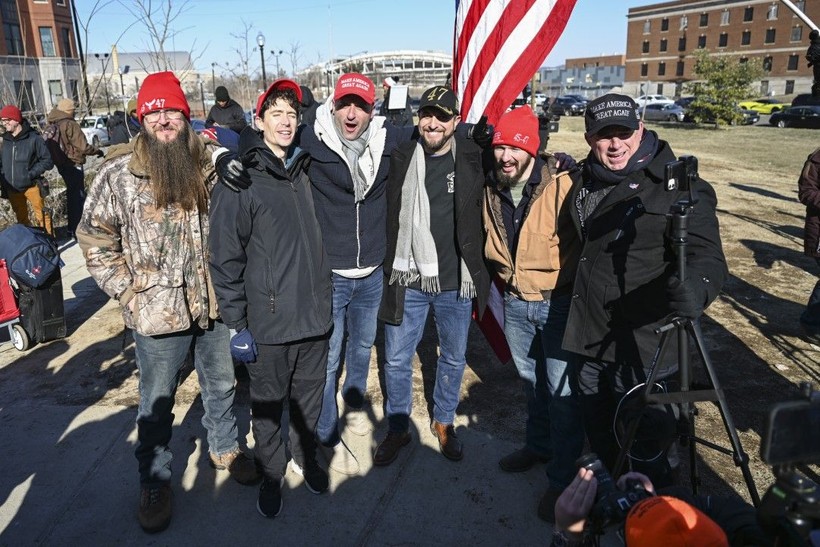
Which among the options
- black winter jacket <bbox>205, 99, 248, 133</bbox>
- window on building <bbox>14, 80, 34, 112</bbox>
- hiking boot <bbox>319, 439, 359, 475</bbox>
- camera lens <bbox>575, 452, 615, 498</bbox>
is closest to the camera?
camera lens <bbox>575, 452, 615, 498</bbox>

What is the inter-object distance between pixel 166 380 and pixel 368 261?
1.24 meters

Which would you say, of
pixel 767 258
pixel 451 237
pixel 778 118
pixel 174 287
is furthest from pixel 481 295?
pixel 778 118

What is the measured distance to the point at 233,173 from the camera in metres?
2.63

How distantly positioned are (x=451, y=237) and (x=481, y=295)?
0.37 meters

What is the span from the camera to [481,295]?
3.32m

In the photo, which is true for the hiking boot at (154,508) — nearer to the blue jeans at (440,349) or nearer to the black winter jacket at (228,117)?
the blue jeans at (440,349)

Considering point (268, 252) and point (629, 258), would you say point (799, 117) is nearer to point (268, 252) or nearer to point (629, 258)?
point (629, 258)

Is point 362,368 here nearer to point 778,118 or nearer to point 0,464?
point 0,464

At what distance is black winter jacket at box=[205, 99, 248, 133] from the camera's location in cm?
867

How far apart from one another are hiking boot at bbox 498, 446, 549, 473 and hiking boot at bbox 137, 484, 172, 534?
1.83m

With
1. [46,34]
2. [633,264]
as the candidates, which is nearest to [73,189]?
[633,264]

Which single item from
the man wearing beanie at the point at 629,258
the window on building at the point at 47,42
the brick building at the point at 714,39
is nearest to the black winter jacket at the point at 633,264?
the man wearing beanie at the point at 629,258

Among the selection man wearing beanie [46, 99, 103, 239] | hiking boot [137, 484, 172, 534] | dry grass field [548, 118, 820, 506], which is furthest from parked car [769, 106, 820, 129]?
Answer: hiking boot [137, 484, 172, 534]

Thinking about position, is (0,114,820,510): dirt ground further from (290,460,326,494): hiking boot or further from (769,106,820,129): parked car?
(769,106,820,129): parked car
